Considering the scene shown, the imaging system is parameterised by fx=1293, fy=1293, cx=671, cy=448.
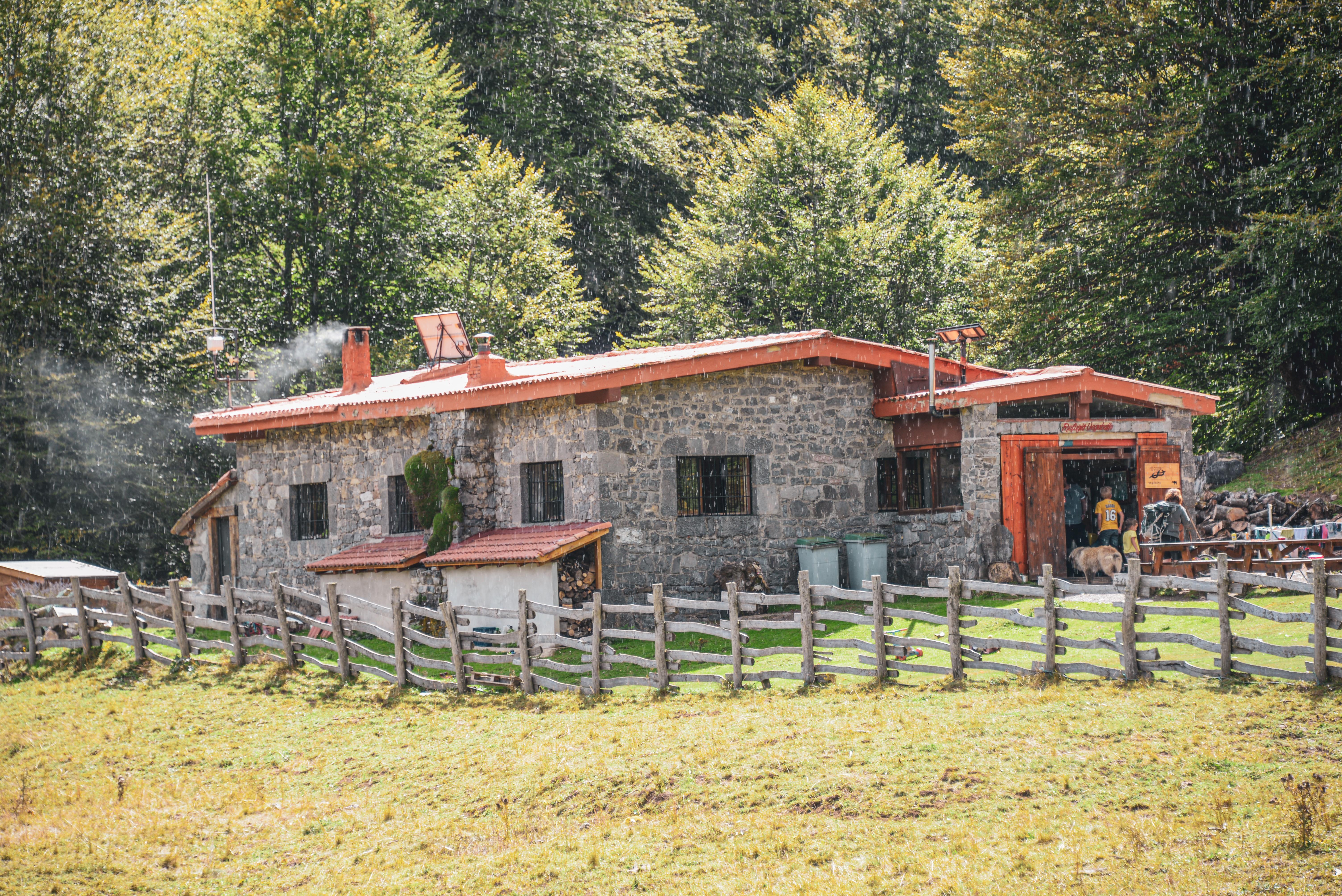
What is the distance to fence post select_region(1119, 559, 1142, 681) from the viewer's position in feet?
37.2

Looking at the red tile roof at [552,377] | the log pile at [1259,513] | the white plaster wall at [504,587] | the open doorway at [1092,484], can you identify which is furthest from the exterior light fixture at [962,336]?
the white plaster wall at [504,587]

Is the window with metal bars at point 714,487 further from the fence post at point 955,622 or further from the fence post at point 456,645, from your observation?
the fence post at point 955,622

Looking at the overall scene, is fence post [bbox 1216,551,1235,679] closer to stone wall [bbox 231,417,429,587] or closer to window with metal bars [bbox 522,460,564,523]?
window with metal bars [bbox 522,460,564,523]

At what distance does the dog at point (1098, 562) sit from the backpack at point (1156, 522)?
0.66 meters

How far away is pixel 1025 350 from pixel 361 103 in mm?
17780

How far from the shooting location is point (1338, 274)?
22.8 metres

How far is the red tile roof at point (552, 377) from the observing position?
17.2m

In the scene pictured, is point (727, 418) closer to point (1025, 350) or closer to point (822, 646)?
point (822, 646)

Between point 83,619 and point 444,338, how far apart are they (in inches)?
326

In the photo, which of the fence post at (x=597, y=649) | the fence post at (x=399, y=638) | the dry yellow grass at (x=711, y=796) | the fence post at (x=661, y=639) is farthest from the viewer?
the fence post at (x=399, y=638)

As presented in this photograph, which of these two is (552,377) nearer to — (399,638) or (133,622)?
(399,638)

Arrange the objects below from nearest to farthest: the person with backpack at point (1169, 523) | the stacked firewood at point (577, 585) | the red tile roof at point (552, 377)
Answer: the stacked firewood at point (577, 585), the person with backpack at point (1169, 523), the red tile roof at point (552, 377)

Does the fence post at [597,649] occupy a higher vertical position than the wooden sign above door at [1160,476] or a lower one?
lower

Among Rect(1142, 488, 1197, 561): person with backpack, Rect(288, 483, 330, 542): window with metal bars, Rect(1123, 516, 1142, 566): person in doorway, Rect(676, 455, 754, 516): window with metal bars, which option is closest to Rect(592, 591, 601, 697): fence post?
Rect(676, 455, 754, 516): window with metal bars
